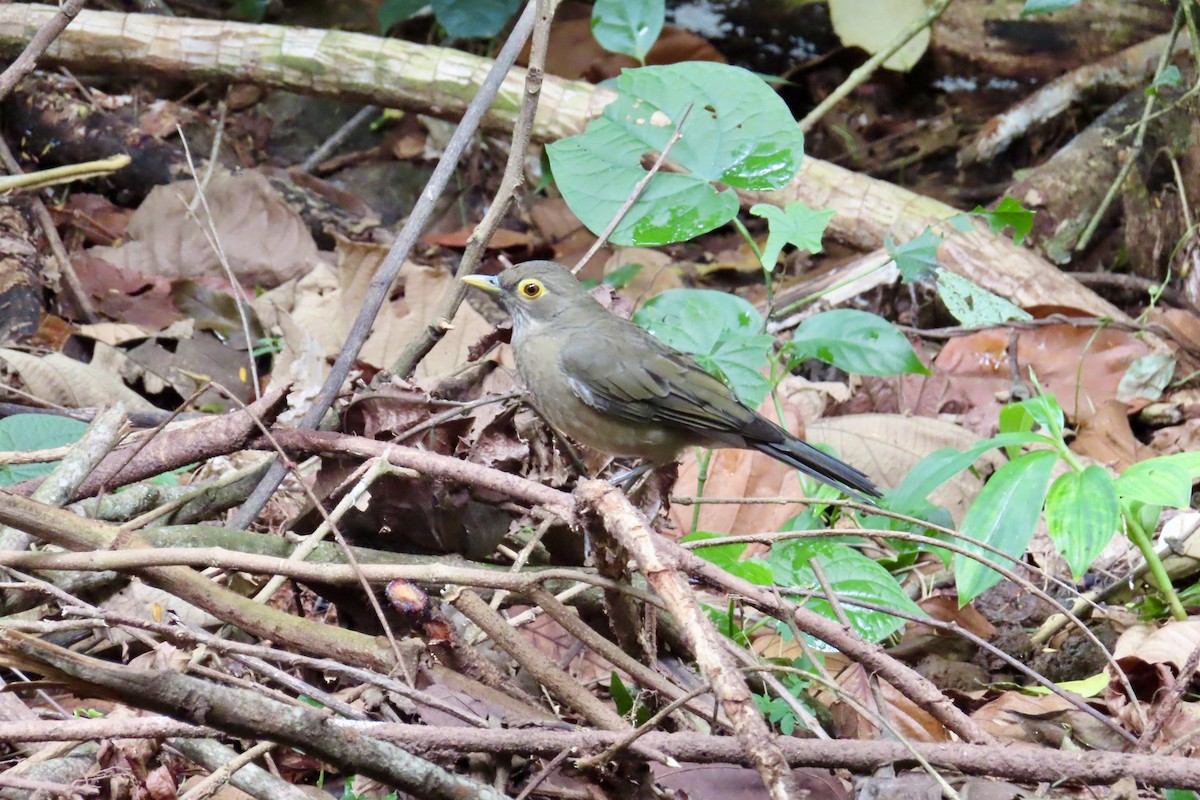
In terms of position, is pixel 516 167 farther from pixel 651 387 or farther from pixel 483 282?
pixel 651 387

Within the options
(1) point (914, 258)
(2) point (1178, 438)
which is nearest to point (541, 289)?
(1) point (914, 258)

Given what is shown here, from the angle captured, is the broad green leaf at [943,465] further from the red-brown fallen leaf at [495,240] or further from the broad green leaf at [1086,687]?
the red-brown fallen leaf at [495,240]

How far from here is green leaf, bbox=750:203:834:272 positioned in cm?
354

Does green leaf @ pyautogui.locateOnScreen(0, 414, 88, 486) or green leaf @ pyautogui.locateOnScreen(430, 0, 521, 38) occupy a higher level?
green leaf @ pyautogui.locateOnScreen(430, 0, 521, 38)

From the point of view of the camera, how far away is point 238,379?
16.8ft

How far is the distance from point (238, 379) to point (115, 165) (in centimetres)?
154

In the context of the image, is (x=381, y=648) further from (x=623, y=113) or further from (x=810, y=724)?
(x=623, y=113)

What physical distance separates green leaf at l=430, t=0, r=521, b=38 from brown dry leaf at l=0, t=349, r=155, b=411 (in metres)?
3.84

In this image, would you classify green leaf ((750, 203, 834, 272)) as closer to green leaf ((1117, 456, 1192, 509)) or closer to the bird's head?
the bird's head

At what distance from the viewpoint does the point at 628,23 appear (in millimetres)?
5648

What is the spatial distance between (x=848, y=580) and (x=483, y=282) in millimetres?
1746

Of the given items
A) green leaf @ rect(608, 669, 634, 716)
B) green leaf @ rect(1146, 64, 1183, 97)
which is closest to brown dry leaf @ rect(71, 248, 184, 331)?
green leaf @ rect(608, 669, 634, 716)

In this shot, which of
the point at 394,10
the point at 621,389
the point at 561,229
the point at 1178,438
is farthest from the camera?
the point at 561,229

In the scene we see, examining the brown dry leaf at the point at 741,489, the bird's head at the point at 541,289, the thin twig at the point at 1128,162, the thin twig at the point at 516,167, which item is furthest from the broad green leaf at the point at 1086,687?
the thin twig at the point at 1128,162
